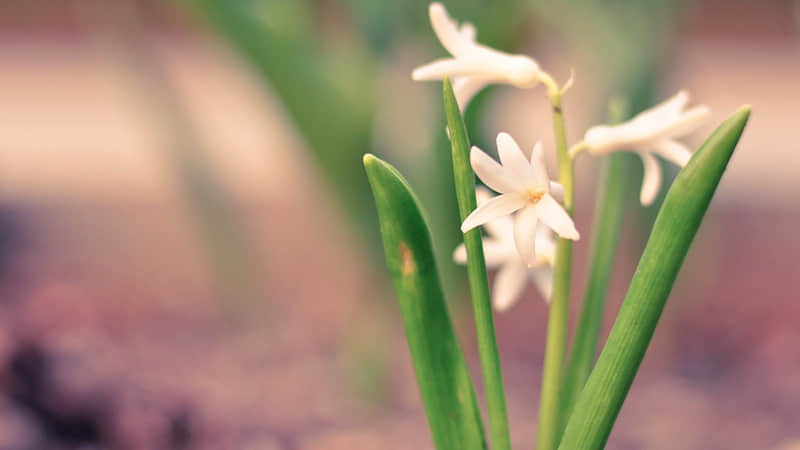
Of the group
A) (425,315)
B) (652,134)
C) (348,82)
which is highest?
(348,82)

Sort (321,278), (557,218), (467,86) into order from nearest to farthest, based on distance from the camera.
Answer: (557,218) < (467,86) < (321,278)

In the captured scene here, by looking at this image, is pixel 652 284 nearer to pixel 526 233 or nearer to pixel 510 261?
pixel 526 233

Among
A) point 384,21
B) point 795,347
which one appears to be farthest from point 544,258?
point 795,347

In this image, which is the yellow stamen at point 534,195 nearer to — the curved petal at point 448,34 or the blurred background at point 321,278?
the curved petal at point 448,34

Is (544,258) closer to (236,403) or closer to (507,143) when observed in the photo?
(507,143)

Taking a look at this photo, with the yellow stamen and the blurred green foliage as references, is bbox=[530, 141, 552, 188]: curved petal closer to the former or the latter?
the yellow stamen

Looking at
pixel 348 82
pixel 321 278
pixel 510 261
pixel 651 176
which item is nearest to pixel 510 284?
pixel 510 261

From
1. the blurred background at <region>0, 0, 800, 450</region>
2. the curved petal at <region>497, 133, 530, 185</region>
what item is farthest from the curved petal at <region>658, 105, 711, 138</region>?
the blurred background at <region>0, 0, 800, 450</region>
